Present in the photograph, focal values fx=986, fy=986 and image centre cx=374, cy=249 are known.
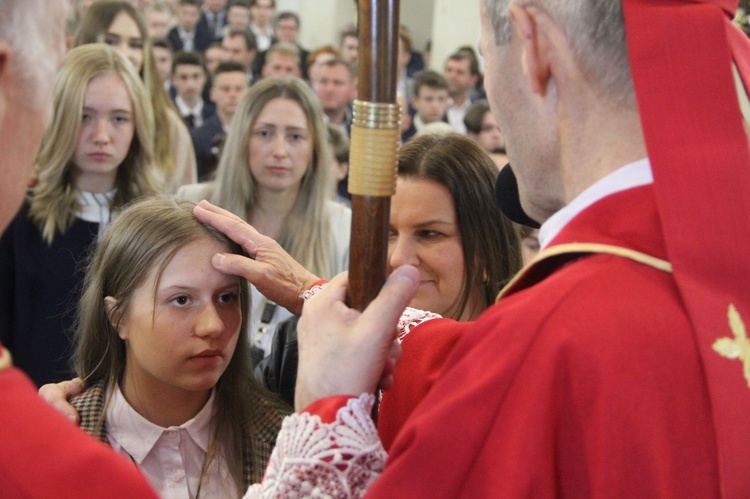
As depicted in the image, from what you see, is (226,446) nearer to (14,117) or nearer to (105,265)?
(105,265)

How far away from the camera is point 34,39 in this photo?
4.18ft

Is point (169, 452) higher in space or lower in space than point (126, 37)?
lower

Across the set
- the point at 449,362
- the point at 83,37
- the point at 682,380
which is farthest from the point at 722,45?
the point at 83,37

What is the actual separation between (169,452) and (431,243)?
2.90ft

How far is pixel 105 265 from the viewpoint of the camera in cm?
254

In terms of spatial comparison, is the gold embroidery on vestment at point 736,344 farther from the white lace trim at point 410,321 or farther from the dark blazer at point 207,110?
the dark blazer at point 207,110

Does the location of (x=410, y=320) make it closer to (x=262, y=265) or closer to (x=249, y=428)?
(x=262, y=265)

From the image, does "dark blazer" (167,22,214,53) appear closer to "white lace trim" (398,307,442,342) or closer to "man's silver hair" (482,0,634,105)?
"white lace trim" (398,307,442,342)

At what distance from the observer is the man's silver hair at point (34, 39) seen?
4.07 ft

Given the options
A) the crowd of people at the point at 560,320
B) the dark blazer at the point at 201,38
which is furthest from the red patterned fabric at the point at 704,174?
the dark blazer at the point at 201,38

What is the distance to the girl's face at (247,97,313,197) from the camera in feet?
14.1

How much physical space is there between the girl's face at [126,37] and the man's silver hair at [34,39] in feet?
14.5

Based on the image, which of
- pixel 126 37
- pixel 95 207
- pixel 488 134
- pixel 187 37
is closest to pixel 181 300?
pixel 95 207

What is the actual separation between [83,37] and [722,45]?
16.2 ft
